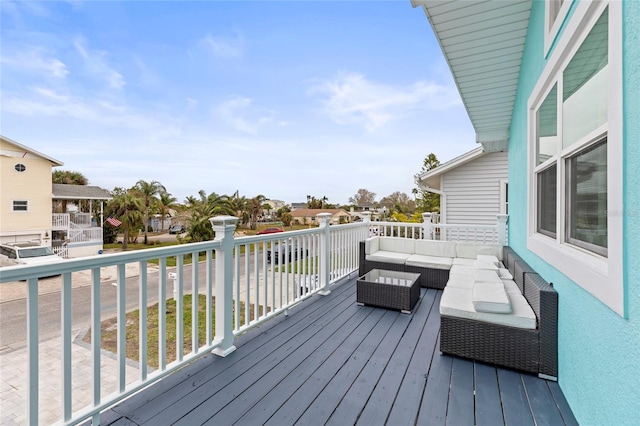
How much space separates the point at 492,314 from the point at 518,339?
231 mm

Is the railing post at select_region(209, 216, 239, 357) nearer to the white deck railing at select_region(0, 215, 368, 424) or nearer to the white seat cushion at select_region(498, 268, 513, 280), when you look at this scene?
the white deck railing at select_region(0, 215, 368, 424)

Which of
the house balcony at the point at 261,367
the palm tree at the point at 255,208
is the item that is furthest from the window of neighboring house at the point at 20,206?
the palm tree at the point at 255,208

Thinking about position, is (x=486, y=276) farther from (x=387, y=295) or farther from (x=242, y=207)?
(x=242, y=207)

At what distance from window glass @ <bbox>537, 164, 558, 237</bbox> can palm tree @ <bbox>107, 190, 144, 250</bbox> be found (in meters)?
24.7

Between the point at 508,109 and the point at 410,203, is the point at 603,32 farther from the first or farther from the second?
the point at 410,203

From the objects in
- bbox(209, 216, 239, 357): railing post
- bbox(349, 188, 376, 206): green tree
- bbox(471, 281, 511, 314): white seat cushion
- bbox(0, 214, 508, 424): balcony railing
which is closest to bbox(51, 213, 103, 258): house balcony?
bbox(0, 214, 508, 424): balcony railing

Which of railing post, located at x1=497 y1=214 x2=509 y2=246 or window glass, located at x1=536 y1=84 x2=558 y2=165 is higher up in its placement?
window glass, located at x1=536 y1=84 x2=558 y2=165

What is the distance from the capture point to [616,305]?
1.21 metres

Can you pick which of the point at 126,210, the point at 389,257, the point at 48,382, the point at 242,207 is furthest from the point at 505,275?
the point at 242,207

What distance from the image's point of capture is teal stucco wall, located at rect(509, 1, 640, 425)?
3.60ft

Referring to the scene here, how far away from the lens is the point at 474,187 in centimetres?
854

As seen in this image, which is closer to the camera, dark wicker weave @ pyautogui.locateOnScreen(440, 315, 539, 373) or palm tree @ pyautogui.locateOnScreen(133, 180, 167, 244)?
dark wicker weave @ pyautogui.locateOnScreen(440, 315, 539, 373)

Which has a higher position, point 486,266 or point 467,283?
point 486,266

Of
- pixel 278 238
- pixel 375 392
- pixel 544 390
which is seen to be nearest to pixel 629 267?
pixel 544 390
